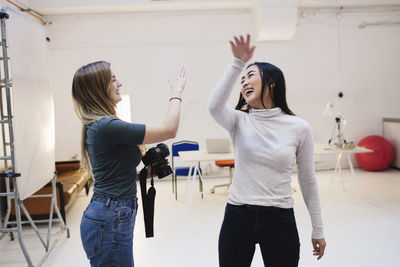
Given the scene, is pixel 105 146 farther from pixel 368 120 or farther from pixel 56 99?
pixel 368 120

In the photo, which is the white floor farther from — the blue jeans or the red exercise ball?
the blue jeans

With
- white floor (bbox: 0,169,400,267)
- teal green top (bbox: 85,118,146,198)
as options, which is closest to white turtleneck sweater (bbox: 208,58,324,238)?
teal green top (bbox: 85,118,146,198)

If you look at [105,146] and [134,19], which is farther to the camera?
[134,19]

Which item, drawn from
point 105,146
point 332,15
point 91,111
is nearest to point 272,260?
point 105,146

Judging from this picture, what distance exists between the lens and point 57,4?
605 cm

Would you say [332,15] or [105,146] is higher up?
[332,15]

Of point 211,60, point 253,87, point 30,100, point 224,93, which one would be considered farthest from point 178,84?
point 211,60

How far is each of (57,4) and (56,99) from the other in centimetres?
173

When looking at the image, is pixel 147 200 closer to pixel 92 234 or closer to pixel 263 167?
pixel 92 234

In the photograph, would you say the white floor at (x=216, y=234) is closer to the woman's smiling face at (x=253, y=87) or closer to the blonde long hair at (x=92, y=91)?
the woman's smiling face at (x=253, y=87)

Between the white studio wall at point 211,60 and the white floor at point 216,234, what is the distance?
1.92 metres

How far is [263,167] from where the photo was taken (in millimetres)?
1533

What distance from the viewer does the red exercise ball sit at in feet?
22.5

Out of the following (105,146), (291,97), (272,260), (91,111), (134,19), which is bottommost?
(272,260)
